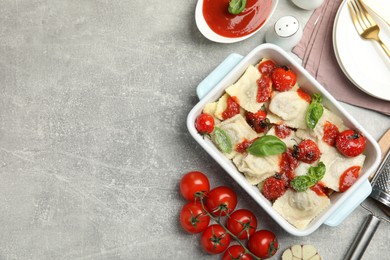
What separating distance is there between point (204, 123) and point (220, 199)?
28 centimetres

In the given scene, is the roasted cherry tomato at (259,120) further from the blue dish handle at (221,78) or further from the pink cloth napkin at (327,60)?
the pink cloth napkin at (327,60)

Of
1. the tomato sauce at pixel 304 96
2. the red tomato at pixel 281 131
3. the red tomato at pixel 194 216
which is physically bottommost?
the red tomato at pixel 194 216

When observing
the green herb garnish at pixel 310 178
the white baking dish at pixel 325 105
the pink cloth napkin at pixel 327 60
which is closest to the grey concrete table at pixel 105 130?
the pink cloth napkin at pixel 327 60

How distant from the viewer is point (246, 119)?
181 centimetres

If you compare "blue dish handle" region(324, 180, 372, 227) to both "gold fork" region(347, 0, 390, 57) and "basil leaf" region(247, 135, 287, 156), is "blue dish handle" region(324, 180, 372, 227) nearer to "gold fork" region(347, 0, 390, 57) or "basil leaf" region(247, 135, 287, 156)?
"basil leaf" region(247, 135, 287, 156)

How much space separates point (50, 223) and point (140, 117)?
0.51 metres

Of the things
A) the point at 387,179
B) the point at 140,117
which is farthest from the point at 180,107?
the point at 387,179

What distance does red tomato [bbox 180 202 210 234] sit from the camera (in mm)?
1824

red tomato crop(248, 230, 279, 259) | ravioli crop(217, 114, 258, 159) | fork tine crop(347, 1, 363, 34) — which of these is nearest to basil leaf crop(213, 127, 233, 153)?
ravioli crop(217, 114, 258, 159)

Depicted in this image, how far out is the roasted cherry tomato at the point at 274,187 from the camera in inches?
69.1

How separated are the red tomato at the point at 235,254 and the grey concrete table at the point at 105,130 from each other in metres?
0.12

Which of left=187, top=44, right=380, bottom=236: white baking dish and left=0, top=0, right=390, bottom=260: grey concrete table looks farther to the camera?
left=0, top=0, right=390, bottom=260: grey concrete table

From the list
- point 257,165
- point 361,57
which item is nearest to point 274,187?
point 257,165

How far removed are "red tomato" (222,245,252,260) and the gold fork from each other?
2.82ft
